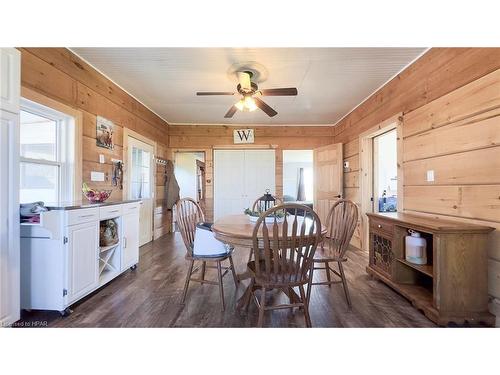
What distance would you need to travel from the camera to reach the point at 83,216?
198 centimetres

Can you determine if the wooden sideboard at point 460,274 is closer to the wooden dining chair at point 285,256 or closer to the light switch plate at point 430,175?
the light switch plate at point 430,175

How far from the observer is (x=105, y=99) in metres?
2.89

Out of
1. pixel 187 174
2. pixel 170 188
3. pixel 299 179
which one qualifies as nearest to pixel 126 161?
pixel 170 188

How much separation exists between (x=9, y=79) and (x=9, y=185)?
0.75m

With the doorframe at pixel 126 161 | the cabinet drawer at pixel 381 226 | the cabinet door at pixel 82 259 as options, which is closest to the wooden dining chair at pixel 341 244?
the cabinet drawer at pixel 381 226

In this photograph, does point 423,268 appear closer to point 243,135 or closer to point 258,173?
point 258,173

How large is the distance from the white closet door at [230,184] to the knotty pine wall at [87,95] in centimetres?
177

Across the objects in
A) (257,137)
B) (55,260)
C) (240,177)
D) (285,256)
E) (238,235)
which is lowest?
(55,260)
